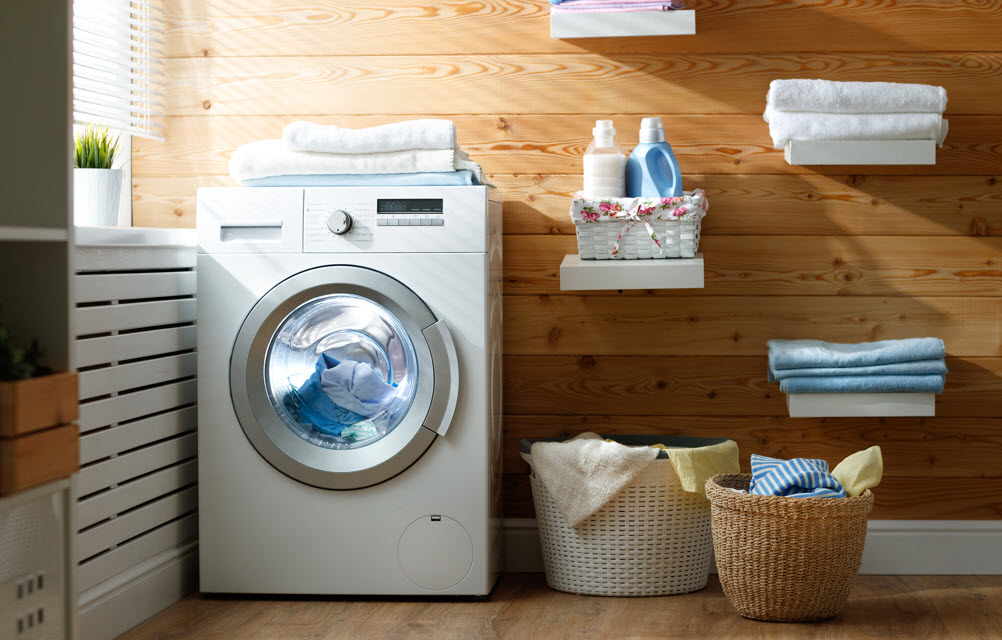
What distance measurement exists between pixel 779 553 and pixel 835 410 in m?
0.43

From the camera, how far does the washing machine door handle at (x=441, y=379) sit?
2119 millimetres

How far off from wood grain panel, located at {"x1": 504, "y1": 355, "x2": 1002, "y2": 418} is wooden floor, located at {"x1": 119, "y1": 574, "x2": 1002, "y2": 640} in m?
0.44

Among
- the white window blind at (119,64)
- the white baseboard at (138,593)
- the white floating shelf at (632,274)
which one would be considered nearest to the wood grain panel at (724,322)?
the white floating shelf at (632,274)

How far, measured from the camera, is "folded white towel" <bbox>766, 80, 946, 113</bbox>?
2225 mm

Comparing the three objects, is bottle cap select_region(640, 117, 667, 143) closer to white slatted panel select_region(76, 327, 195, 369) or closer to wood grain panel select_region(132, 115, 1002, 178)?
wood grain panel select_region(132, 115, 1002, 178)

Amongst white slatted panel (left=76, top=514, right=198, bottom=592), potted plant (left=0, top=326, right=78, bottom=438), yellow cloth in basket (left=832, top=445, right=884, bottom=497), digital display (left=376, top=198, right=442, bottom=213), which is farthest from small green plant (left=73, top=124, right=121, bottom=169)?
yellow cloth in basket (left=832, top=445, right=884, bottom=497)

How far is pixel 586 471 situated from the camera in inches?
85.2

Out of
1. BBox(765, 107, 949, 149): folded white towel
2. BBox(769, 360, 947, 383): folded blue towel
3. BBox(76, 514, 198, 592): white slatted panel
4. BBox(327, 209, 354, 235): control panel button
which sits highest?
BBox(765, 107, 949, 149): folded white towel

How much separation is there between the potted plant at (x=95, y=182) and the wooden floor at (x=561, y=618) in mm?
872

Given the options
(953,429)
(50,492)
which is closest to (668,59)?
(953,429)

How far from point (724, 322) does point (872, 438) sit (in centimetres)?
46

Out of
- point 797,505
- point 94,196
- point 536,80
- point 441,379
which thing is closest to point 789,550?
point 797,505

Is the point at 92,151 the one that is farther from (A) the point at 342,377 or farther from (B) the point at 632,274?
(B) the point at 632,274

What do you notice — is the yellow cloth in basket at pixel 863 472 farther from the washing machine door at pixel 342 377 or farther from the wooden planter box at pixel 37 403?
the wooden planter box at pixel 37 403
